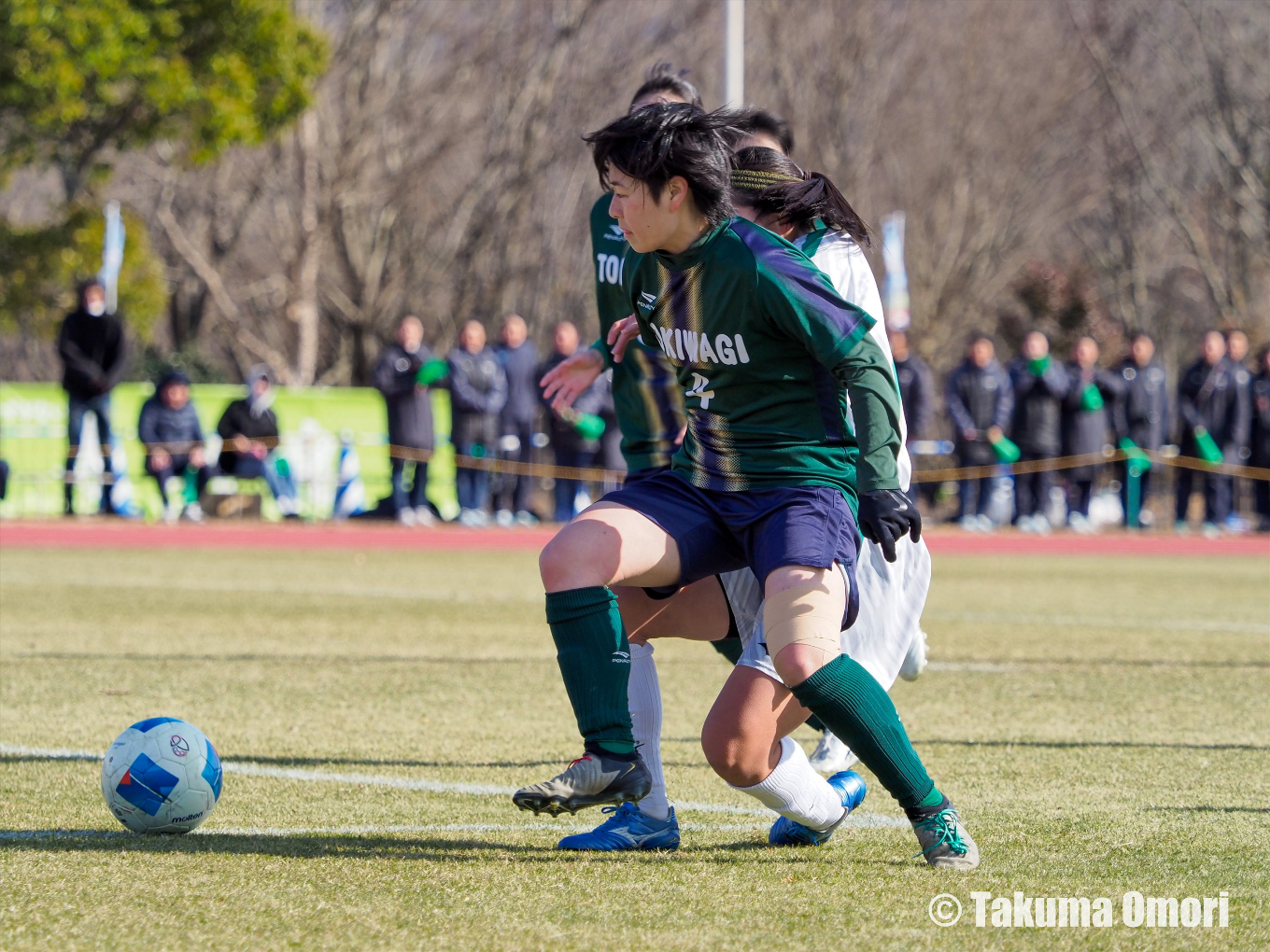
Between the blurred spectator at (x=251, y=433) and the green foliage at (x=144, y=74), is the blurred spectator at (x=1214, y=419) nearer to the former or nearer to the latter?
the blurred spectator at (x=251, y=433)

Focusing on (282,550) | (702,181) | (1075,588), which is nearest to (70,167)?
(282,550)

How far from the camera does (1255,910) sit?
11.8ft

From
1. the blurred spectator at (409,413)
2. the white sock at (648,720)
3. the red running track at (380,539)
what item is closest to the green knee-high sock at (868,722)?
the white sock at (648,720)

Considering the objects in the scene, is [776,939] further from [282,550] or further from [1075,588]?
[282,550]

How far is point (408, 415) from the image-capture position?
738 inches

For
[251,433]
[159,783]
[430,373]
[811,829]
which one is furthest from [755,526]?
[251,433]

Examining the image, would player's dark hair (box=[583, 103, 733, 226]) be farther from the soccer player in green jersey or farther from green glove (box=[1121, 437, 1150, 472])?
green glove (box=[1121, 437, 1150, 472])

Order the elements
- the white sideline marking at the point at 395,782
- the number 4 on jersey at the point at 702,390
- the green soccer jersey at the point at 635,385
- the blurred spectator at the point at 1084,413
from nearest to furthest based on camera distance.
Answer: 1. the number 4 on jersey at the point at 702,390
2. the white sideline marking at the point at 395,782
3. the green soccer jersey at the point at 635,385
4. the blurred spectator at the point at 1084,413

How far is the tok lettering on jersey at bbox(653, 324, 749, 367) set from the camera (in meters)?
4.05

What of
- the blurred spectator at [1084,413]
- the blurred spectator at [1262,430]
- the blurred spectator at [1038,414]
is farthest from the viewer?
the blurred spectator at [1262,430]

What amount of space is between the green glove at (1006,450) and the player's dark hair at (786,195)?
16.0m

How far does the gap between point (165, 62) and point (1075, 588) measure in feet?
38.4

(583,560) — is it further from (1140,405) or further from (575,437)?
(1140,405)

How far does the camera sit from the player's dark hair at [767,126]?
4445 millimetres
